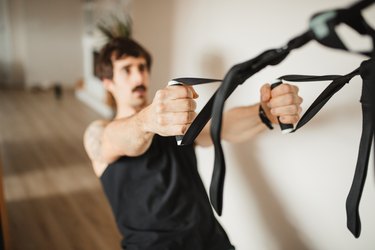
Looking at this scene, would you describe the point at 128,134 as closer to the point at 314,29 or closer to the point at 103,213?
the point at 314,29

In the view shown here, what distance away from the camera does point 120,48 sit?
1.18m

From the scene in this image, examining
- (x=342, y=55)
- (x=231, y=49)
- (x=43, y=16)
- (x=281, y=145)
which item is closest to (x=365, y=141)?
(x=342, y=55)

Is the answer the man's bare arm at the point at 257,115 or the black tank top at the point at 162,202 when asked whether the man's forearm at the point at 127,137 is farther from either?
the man's bare arm at the point at 257,115

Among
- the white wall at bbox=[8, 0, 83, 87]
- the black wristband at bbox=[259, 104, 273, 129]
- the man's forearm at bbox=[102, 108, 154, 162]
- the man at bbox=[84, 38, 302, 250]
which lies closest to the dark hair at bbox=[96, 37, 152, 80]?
the man at bbox=[84, 38, 302, 250]

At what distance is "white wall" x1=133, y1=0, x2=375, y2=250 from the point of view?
2.75 feet

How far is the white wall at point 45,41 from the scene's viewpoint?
5.49 m

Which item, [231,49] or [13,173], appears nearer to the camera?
[231,49]

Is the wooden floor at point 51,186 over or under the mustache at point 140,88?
under

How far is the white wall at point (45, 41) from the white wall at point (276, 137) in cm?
478

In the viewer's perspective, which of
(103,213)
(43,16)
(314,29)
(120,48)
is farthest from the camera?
(43,16)

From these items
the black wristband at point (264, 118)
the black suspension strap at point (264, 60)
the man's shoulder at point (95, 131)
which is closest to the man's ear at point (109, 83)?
the man's shoulder at point (95, 131)

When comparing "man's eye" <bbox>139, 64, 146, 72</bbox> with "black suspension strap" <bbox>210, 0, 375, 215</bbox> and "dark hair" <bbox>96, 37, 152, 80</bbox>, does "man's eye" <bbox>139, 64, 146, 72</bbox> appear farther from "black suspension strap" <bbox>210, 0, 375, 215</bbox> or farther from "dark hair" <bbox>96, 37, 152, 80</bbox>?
"black suspension strap" <bbox>210, 0, 375, 215</bbox>

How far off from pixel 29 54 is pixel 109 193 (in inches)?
204

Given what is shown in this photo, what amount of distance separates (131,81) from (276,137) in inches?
18.8
